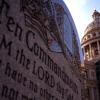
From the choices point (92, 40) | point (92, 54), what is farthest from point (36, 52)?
point (92, 40)

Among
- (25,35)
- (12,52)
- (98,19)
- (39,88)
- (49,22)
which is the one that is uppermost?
(98,19)

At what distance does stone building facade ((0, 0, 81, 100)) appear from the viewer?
366 cm

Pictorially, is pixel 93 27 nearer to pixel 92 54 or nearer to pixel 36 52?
pixel 92 54

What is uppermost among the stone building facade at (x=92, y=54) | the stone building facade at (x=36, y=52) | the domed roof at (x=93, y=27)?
the domed roof at (x=93, y=27)

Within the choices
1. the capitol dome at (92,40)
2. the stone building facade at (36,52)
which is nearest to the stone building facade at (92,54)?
the capitol dome at (92,40)

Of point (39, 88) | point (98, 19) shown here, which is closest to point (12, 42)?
point (39, 88)

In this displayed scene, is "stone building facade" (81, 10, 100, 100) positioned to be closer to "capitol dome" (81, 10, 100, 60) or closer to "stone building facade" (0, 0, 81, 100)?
"capitol dome" (81, 10, 100, 60)

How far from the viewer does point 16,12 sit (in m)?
4.03

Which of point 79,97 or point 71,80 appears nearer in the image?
point 71,80

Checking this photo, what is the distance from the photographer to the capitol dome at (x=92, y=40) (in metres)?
35.8

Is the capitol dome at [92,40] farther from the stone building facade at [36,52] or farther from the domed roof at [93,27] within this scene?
the stone building facade at [36,52]

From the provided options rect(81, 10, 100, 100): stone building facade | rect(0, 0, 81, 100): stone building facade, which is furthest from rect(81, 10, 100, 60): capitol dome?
rect(0, 0, 81, 100): stone building facade

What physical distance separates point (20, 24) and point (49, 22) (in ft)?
4.21

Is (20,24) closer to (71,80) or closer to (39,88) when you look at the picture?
(39,88)
